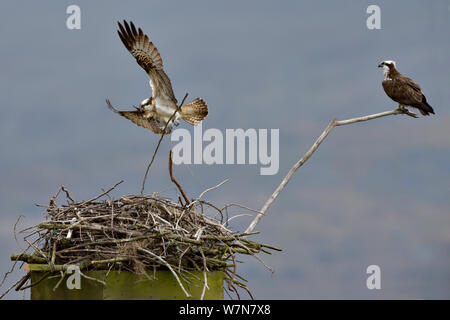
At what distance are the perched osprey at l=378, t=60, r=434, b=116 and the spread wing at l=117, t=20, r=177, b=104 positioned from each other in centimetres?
425

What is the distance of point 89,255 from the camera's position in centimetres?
561

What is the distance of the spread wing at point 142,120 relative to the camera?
696 centimetres

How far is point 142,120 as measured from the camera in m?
7.00

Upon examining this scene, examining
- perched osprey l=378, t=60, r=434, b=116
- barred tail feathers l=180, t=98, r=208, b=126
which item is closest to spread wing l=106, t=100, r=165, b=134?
barred tail feathers l=180, t=98, r=208, b=126

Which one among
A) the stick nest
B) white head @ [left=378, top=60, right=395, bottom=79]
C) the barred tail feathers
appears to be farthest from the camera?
white head @ [left=378, top=60, right=395, bottom=79]

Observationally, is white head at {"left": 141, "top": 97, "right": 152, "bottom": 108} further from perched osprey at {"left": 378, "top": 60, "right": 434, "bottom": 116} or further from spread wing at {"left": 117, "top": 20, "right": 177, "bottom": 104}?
perched osprey at {"left": 378, "top": 60, "right": 434, "bottom": 116}

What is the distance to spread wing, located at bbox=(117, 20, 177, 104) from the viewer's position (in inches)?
260

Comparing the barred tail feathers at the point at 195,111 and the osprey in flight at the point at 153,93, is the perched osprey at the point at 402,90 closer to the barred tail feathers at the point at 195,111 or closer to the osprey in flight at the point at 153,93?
the barred tail feathers at the point at 195,111

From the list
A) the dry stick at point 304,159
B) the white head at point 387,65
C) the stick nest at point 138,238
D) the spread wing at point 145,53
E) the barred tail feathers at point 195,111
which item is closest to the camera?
the stick nest at point 138,238

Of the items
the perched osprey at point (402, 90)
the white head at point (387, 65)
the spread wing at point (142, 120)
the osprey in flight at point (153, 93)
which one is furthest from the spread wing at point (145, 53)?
the white head at point (387, 65)

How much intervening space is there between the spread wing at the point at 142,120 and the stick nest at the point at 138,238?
117 cm
